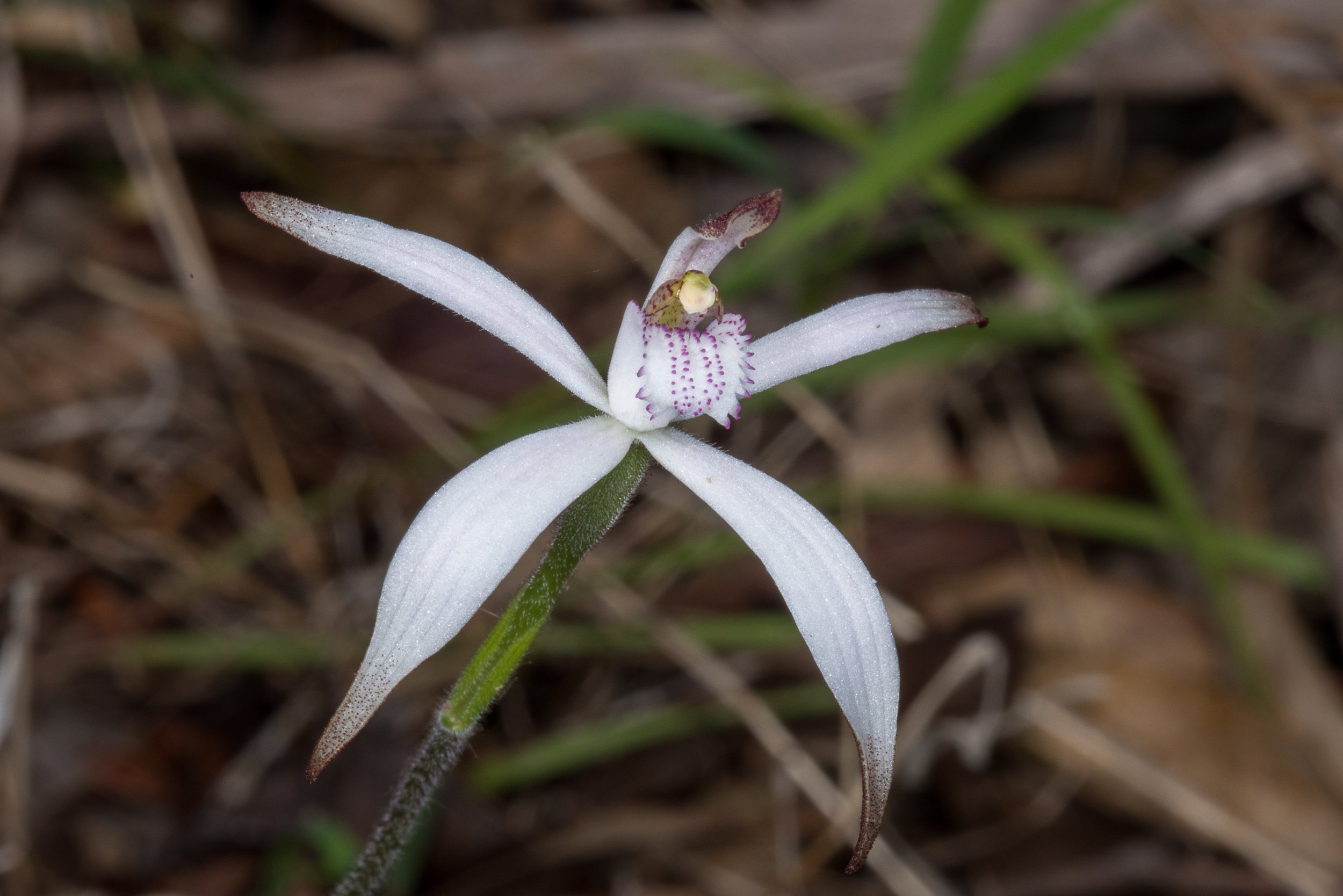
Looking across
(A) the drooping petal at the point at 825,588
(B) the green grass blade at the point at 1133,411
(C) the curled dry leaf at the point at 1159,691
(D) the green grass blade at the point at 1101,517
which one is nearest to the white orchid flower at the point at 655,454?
(A) the drooping petal at the point at 825,588

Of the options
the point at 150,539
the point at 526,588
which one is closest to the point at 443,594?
the point at 526,588

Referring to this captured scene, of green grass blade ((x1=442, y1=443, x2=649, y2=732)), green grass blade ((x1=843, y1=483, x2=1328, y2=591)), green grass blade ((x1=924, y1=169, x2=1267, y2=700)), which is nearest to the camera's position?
green grass blade ((x1=442, y1=443, x2=649, y2=732))

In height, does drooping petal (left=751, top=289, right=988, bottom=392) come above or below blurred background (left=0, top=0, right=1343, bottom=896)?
below

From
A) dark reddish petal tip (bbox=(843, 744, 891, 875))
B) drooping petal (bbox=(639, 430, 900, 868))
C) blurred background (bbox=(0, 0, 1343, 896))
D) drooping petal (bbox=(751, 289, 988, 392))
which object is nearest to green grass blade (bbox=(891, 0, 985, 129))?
blurred background (bbox=(0, 0, 1343, 896))

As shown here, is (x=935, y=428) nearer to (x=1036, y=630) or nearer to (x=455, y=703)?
(x=1036, y=630)

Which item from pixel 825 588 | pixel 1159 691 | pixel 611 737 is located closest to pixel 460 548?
pixel 825 588

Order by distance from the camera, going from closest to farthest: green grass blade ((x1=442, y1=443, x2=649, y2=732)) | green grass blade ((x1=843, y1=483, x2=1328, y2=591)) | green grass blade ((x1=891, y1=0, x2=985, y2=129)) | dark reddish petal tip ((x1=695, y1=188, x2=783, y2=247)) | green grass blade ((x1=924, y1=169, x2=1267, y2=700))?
green grass blade ((x1=442, y1=443, x2=649, y2=732)) → dark reddish petal tip ((x1=695, y1=188, x2=783, y2=247)) → green grass blade ((x1=891, y1=0, x2=985, y2=129)) → green grass blade ((x1=924, y1=169, x2=1267, y2=700)) → green grass blade ((x1=843, y1=483, x2=1328, y2=591))

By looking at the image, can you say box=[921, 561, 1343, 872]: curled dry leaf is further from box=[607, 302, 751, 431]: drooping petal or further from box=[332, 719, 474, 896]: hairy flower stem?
box=[332, 719, 474, 896]: hairy flower stem

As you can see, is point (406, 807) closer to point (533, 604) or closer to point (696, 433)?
point (533, 604)
